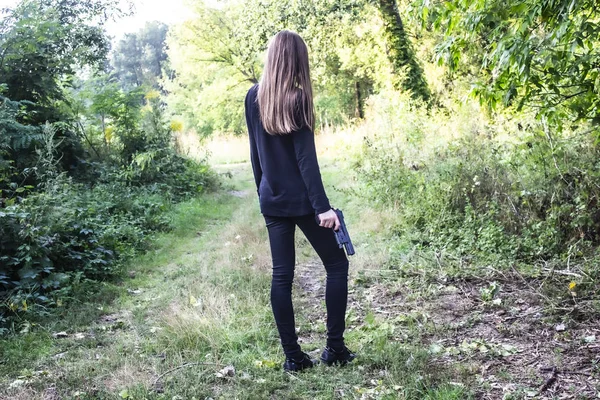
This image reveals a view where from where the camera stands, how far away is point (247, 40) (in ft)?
50.8

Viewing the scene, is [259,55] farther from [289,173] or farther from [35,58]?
[289,173]

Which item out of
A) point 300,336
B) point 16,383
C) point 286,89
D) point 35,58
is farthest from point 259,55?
point 16,383

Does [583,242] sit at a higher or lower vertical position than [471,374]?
higher

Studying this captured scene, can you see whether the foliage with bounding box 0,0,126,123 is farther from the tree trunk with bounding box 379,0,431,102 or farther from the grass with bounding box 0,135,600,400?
the tree trunk with bounding box 379,0,431,102

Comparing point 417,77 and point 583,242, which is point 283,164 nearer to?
point 583,242

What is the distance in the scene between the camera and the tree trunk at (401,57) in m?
11.4

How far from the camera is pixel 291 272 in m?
3.24

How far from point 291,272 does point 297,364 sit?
1.89 feet

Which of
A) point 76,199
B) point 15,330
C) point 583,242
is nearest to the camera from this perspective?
point 15,330

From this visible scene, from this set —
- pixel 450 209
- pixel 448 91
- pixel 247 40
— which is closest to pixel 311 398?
pixel 450 209

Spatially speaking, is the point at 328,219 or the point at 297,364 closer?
the point at 328,219

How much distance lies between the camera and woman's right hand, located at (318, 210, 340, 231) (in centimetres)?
299

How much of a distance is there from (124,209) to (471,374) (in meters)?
6.21

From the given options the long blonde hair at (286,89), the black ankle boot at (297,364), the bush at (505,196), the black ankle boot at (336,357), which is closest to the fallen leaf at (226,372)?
the black ankle boot at (297,364)
